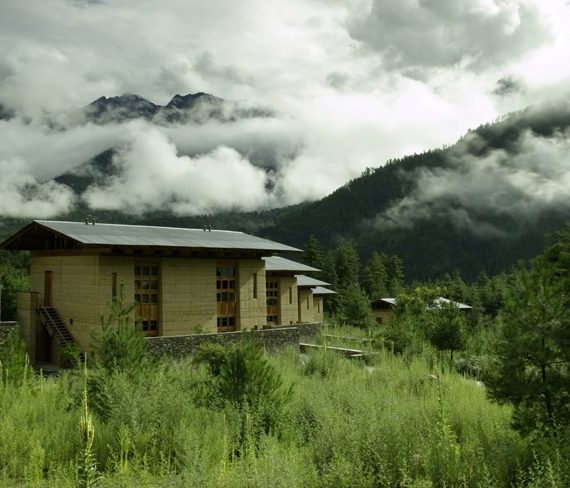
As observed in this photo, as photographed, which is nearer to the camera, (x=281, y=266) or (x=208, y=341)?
(x=208, y=341)

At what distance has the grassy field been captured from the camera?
570 centimetres

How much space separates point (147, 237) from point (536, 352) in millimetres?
19270

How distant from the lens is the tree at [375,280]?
72.2 m

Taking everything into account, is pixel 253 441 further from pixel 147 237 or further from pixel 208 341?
pixel 147 237

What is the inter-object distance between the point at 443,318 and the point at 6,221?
197 m

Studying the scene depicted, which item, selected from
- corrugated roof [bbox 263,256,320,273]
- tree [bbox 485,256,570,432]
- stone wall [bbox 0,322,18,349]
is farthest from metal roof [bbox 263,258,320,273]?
tree [bbox 485,256,570,432]

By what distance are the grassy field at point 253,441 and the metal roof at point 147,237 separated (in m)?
10.4

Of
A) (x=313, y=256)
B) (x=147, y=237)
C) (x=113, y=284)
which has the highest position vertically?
(x=313, y=256)

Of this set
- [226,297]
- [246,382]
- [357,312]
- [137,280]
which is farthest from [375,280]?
[246,382]

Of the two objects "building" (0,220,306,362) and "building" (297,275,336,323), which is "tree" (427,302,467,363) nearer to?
"building" (0,220,306,362)

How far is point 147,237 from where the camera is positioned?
76.9ft

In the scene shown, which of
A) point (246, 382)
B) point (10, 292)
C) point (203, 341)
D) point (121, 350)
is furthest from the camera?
point (10, 292)

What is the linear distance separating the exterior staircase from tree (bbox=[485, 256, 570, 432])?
63.4 feet

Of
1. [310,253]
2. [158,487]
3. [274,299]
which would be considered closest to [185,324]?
[274,299]
